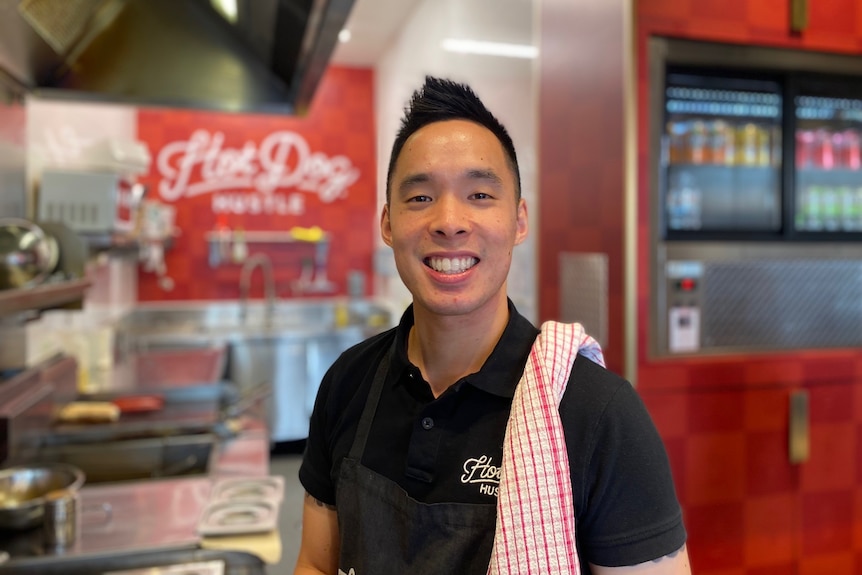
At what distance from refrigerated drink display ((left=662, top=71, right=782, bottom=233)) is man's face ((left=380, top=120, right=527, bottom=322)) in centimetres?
172

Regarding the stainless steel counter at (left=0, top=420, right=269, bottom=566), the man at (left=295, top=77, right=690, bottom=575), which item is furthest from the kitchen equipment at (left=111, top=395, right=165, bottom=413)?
the man at (left=295, top=77, right=690, bottom=575)

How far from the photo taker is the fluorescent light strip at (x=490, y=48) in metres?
3.08

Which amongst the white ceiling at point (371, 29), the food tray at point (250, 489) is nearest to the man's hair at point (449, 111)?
the food tray at point (250, 489)

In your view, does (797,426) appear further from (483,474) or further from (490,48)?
(490,48)

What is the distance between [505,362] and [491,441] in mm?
111

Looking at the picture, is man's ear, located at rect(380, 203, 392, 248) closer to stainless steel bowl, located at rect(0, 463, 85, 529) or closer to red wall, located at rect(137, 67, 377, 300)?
stainless steel bowl, located at rect(0, 463, 85, 529)

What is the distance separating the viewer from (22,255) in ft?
5.44

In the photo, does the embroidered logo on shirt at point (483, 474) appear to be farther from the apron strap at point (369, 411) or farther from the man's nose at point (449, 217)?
the man's nose at point (449, 217)

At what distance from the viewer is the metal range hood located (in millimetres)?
2018

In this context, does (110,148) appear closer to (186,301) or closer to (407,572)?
(407,572)

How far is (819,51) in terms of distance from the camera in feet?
8.23

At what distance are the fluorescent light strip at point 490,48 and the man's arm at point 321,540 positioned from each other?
96.6 inches

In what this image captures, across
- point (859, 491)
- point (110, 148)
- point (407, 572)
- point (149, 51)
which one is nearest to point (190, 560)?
point (407, 572)

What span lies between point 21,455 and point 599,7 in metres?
2.48
